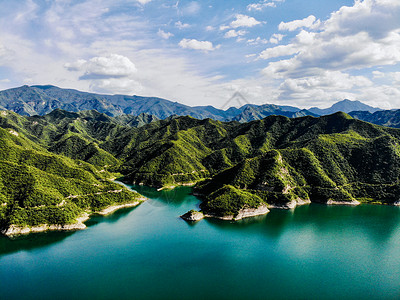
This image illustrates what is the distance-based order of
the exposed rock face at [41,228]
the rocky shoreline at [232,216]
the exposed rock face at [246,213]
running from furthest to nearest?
1. the exposed rock face at [246,213]
2. the rocky shoreline at [232,216]
3. the exposed rock face at [41,228]

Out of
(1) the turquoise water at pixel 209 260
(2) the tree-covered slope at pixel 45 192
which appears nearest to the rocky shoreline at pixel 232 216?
(1) the turquoise water at pixel 209 260

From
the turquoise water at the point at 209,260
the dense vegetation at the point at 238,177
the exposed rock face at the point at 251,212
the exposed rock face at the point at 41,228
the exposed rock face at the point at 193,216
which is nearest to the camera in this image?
the turquoise water at the point at 209,260

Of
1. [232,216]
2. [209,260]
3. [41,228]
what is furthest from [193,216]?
[41,228]

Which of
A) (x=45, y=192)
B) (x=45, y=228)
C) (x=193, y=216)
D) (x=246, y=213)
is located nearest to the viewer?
(x=45, y=228)

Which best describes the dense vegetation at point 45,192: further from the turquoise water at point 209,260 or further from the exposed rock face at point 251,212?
the exposed rock face at point 251,212

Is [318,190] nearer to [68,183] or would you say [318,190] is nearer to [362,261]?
[362,261]

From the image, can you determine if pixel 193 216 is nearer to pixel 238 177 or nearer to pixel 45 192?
pixel 238 177

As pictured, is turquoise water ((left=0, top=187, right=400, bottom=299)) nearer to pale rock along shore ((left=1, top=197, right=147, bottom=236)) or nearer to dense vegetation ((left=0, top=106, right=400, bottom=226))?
pale rock along shore ((left=1, top=197, right=147, bottom=236))

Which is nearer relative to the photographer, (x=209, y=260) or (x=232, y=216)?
(x=209, y=260)

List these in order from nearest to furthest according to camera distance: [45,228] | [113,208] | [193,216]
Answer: [45,228] → [193,216] → [113,208]
